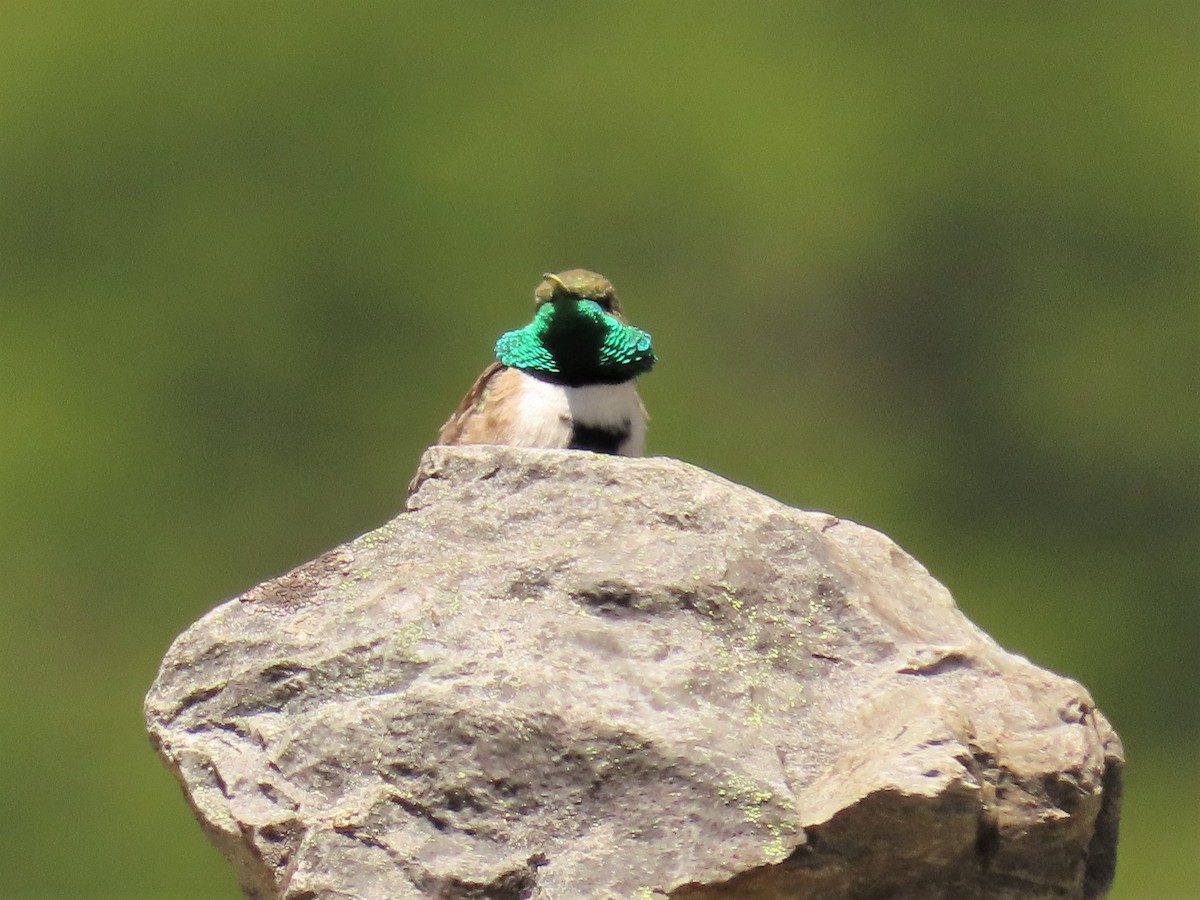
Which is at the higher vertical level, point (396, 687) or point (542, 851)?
point (396, 687)

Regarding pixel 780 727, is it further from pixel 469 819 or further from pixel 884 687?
pixel 469 819

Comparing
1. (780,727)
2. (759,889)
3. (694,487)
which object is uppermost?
(694,487)

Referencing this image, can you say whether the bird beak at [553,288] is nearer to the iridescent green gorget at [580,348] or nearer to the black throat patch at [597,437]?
the iridescent green gorget at [580,348]

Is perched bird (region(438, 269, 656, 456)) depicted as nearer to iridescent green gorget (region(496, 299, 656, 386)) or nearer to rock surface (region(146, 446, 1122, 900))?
iridescent green gorget (region(496, 299, 656, 386))

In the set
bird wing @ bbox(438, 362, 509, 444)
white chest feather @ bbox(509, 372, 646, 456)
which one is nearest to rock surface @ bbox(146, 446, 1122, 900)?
white chest feather @ bbox(509, 372, 646, 456)

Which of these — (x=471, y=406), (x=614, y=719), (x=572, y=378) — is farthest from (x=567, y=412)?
(x=614, y=719)

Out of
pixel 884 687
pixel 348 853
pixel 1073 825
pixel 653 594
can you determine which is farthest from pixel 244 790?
pixel 1073 825

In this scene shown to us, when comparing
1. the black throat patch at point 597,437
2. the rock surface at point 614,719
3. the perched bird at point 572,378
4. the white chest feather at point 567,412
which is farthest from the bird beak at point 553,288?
the rock surface at point 614,719
